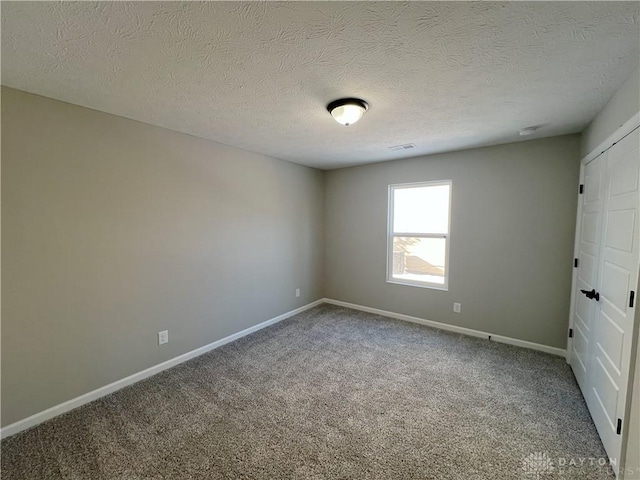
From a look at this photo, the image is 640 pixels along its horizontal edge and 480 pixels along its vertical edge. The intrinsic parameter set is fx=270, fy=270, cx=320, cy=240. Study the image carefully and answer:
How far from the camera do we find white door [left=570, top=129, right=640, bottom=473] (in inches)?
61.5

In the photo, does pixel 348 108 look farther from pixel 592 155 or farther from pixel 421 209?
pixel 421 209

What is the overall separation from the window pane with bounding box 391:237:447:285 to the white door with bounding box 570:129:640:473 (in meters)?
1.46

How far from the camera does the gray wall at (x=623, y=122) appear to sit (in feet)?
4.49

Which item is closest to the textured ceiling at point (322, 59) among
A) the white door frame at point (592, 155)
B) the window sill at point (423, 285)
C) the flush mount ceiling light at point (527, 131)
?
the flush mount ceiling light at point (527, 131)

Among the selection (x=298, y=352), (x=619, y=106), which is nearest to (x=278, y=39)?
(x=619, y=106)

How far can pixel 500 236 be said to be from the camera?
10.6 ft

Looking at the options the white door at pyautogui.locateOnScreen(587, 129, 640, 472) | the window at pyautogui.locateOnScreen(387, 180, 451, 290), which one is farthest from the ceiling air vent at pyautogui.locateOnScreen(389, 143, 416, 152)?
the white door at pyautogui.locateOnScreen(587, 129, 640, 472)

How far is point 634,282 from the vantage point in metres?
1.50

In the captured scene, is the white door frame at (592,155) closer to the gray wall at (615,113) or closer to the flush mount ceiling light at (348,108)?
the gray wall at (615,113)

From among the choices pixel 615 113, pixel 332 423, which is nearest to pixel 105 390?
pixel 332 423

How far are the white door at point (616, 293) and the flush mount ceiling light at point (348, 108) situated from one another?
5.45ft

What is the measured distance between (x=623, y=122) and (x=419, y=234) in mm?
2311

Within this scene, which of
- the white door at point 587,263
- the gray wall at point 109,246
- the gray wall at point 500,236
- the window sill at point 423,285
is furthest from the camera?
the window sill at point 423,285

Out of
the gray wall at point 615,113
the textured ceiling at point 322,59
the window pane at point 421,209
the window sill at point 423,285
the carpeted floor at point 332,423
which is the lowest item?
the carpeted floor at point 332,423
